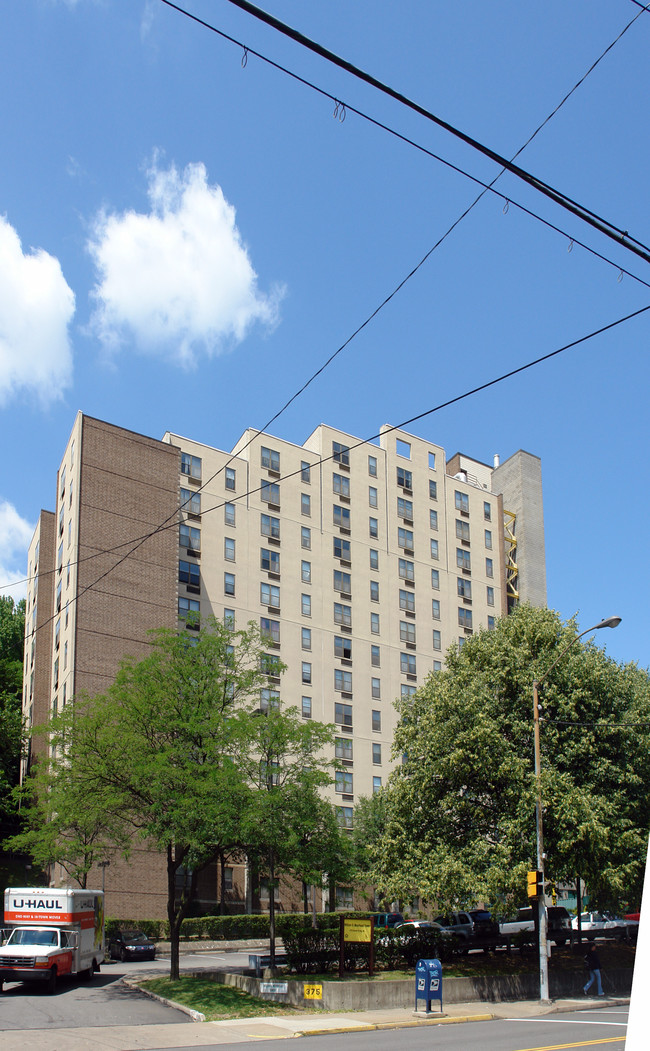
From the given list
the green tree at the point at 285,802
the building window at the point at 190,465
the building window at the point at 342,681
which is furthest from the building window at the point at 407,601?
the green tree at the point at 285,802

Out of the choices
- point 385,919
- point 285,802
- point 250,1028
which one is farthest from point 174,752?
point 385,919

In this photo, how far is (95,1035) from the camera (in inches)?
738

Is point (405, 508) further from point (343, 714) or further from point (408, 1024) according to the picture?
point (408, 1024)

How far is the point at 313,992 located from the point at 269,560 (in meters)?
40.0

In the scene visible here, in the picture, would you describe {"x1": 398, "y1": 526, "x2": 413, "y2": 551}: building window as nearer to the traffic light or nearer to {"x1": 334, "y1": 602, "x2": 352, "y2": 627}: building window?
{"x1": 334, "y1": 602, "x2": 352, "y2": 627}: building window

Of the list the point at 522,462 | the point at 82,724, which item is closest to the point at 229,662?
the point at 82,724

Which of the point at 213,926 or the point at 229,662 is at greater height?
the point at 229,662

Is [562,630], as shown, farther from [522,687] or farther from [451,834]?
[451,834]

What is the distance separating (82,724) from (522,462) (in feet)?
192

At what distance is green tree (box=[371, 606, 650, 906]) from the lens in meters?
27.0

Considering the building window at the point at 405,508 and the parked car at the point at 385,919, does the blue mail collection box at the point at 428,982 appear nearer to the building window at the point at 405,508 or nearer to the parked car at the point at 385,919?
the parked car at the point at 385,919

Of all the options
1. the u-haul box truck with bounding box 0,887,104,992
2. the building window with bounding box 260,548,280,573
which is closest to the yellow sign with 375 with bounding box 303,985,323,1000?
the u-haul box truck with bounding box 0,887,104,992

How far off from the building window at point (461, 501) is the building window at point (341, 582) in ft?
44.7

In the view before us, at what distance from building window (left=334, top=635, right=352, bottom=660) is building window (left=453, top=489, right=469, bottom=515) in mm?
16539
